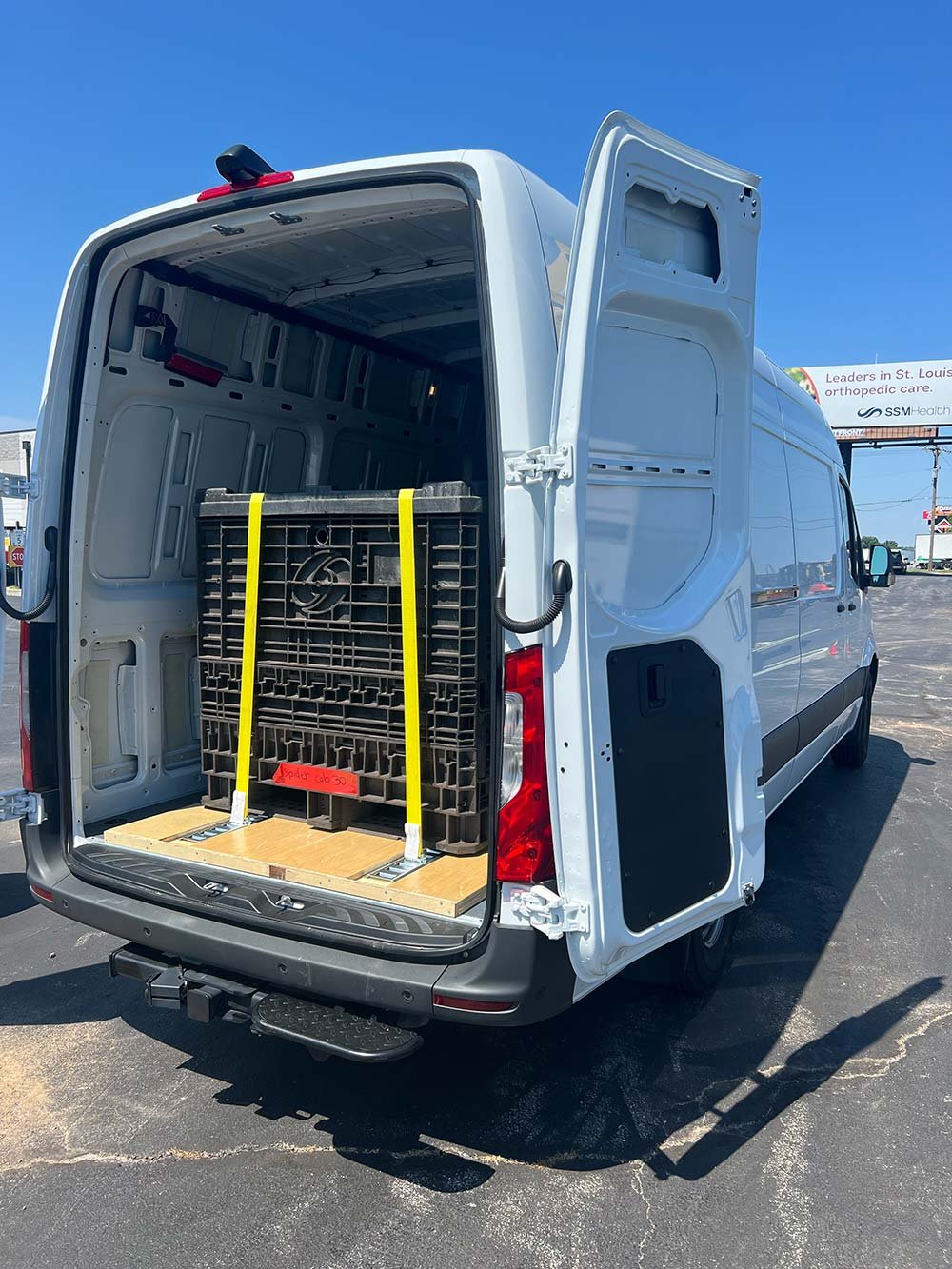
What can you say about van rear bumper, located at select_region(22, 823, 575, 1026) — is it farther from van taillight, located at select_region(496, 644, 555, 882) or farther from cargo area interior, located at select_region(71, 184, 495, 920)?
cargo area interior, located at select_region(71, 184, 495, 920)

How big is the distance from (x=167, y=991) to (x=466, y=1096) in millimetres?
1030

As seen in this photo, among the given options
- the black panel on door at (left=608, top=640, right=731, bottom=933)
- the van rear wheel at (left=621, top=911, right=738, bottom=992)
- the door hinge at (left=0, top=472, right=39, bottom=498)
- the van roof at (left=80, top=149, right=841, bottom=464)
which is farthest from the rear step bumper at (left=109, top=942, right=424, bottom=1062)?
the van roof at (left=80, top=149, right=841, bottom=464)

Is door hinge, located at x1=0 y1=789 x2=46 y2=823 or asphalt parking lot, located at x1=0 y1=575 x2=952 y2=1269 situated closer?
asphalt parking lot, located at x1=0 y1=575 x2=952 y2=1269

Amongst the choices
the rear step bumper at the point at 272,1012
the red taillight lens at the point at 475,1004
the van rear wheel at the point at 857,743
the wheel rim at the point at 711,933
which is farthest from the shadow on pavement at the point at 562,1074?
the van rear wheel at the point at 857,743

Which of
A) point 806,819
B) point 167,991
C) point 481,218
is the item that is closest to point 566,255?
point 481,218

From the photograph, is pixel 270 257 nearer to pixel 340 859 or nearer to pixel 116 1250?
pixel 340 859

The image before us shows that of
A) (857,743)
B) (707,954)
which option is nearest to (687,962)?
(707,954)

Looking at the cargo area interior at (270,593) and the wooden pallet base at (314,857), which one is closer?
the wooden pallet base at (314,857)

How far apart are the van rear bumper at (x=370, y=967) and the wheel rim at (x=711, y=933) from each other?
1332mm

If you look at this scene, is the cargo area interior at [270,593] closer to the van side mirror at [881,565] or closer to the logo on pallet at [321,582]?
the logo on pallet at [321,582]

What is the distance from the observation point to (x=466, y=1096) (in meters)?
3.04

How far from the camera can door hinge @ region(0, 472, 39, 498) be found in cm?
331

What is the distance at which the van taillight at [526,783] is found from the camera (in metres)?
2.38

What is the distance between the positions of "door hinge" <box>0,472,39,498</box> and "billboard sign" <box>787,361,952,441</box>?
39.7 m
